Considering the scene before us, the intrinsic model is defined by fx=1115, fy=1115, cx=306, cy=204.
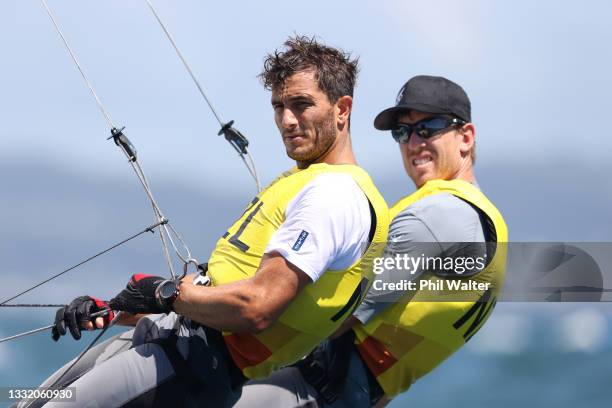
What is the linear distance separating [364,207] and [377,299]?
0.51m

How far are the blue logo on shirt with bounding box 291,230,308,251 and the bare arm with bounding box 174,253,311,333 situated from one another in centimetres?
6

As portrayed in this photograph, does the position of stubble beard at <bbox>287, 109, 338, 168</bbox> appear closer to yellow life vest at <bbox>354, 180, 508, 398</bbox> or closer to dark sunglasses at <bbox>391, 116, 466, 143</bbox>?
yellow life vest at <bbox>354, 180, 508, 398</bbox>

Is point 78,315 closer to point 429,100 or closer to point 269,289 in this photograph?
point 269,289

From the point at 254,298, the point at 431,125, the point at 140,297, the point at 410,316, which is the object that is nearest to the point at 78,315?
A: the point at 140,297

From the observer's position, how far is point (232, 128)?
5988mm

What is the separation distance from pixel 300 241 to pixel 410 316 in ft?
2.64

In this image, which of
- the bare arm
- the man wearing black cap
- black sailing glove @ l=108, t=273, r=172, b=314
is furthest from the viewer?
the man wearing black cap

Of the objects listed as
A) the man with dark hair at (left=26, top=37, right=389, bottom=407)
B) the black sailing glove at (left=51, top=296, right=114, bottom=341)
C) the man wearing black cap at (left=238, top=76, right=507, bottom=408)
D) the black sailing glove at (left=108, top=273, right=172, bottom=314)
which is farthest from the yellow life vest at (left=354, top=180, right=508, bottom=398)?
the black sailing glove at (left=51, top=296, right=114, bottom=341)

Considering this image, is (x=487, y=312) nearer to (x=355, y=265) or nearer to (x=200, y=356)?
(x=355, y=265)

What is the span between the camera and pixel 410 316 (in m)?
4.20

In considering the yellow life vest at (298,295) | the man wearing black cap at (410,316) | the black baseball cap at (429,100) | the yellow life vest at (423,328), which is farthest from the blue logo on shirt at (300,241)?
the black baseball cap at (429,100)

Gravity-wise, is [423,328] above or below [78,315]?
below

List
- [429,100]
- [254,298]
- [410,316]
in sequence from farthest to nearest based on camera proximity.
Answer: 1. [429,100]
2. [410,316]
3. [254,298]

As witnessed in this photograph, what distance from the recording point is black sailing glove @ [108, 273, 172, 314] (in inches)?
146
